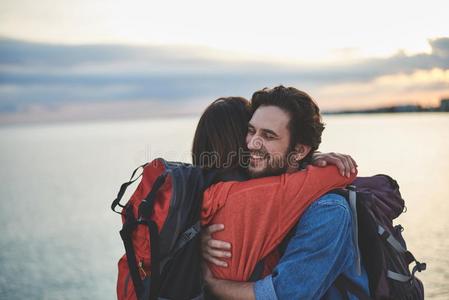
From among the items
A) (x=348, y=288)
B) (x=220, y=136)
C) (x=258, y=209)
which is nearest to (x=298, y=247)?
(x=258, y=209)

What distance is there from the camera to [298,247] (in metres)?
2.69

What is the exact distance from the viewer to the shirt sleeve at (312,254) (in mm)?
2650

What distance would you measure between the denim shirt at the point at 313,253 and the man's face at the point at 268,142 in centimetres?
51

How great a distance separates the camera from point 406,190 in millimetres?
20906

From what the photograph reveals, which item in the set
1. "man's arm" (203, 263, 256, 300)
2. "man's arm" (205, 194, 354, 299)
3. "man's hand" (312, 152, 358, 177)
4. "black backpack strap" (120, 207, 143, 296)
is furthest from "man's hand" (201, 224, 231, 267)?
"man's hand" (312, 152, 358, 177)

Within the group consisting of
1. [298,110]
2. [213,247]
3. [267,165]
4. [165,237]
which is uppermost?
[298,110]

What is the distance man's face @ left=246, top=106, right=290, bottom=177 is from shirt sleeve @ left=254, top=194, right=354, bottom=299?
0.52m

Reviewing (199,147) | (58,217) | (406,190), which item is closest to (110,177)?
(58,217)

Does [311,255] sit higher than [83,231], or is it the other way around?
[311,255]

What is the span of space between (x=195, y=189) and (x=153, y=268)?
0.52 m

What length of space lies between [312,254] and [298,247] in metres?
0.09

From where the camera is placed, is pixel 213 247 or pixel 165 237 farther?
pixel 213 247

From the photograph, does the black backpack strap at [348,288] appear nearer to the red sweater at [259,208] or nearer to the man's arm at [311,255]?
the man's arm at [311,255]

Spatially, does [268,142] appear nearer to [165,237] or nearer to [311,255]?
[311,255]
